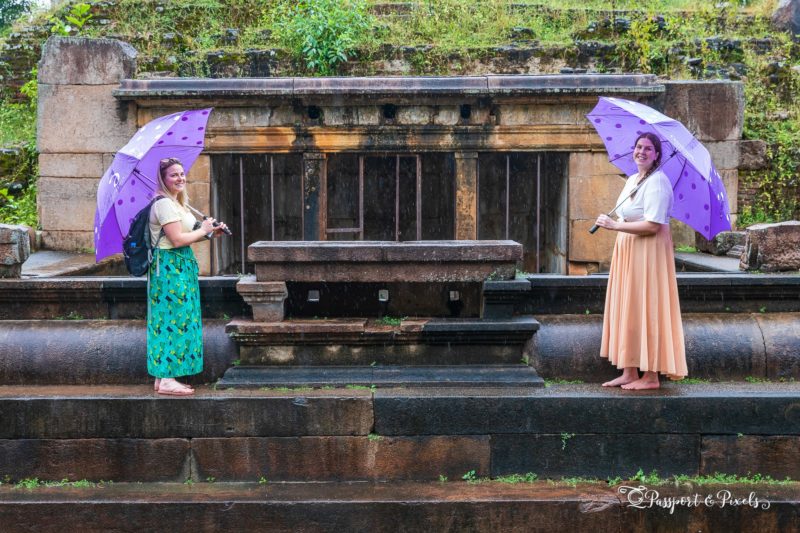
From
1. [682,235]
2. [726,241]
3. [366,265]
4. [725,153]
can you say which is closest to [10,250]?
[366,265]

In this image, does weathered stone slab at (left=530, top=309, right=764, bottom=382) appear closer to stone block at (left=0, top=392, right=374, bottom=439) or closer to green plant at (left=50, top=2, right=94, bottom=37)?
stone block at (left=0, top=392, right=374, bottom=439)

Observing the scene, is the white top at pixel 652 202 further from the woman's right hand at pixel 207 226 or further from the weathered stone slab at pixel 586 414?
the woman's right hand at pixel 207 226

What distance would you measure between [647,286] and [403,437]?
178cm

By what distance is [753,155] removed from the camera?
11.6 meters

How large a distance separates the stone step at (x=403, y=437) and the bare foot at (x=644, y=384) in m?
0.20

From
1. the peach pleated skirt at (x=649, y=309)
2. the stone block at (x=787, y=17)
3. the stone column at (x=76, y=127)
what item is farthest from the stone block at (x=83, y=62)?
the stone block at (x=787, y=17)

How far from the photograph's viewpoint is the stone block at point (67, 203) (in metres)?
11.1

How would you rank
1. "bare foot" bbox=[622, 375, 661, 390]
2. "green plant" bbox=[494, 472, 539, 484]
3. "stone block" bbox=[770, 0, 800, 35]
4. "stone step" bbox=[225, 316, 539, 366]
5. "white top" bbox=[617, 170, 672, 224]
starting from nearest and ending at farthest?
1. "green plant" bbox=[494, 472, 539, 484]
2. "white top" bbox=[617, 170, 672, 224]
3. "bare foot" bbox=[622, 375, 661, 390]
4. "stone step" bbox=[225, 316, 539, 366]
5. "stone block" bbox=[770, 0, 800, 35]

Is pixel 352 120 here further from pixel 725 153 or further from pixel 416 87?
pixel 725 153

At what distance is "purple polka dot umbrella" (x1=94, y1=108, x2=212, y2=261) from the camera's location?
18.3ft

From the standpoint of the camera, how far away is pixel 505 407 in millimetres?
5301

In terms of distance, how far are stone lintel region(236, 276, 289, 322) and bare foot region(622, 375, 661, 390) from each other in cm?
228

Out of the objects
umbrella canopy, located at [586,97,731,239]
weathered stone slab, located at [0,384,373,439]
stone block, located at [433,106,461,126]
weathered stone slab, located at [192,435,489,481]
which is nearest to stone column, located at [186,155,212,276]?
stone block, located at [433,106,461,126]

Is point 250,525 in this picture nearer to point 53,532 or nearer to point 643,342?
point 53,532
